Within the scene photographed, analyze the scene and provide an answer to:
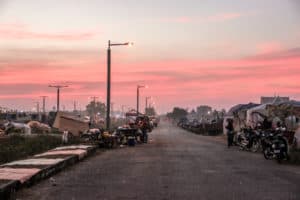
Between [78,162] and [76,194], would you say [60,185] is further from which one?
[78,162]

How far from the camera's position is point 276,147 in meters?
22.8

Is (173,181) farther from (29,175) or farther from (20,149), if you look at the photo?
(20,149)

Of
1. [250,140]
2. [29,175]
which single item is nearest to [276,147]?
[250,140]

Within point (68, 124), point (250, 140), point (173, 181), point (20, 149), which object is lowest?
point (173, 181)

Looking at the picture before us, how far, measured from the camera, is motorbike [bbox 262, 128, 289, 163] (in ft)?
73.9

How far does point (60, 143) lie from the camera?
110 feet

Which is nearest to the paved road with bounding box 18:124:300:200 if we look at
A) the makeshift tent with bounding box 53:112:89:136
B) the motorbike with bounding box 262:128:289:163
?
the motorbike with bounding box 262:128:289:163

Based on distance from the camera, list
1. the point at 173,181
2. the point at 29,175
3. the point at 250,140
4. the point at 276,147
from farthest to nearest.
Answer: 1. the point at 250,140
2. the point at 276,147
3. the point at 173,181
4. the point at 29,175

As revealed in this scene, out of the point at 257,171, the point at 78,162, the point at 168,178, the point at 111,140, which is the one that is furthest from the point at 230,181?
the point at 111,140

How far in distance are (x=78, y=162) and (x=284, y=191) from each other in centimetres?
1019

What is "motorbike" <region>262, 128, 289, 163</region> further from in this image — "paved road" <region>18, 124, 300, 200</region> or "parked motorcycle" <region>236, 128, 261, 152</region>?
"parked motorcycle" <region>236, 128, 261, 152</region>

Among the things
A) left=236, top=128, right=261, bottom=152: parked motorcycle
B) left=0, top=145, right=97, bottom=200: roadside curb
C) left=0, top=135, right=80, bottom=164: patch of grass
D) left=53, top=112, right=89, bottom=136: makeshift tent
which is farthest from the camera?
left=53, top=112, right=89, bottom=136: makeshift tent

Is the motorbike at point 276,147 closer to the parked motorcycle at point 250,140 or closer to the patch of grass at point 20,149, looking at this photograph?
the parked motorcycle at point 250,140

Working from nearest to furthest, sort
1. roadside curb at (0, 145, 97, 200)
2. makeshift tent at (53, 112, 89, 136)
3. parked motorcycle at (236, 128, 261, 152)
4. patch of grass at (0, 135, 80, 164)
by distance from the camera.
Answer: roadside curb at (0, 145, 97, 200)
patch of grass at (0, 135, 80, 164)
parked motorcycle at (236, 128, 261, 152)
makeshift tent at (53, 112, 89, 136)
